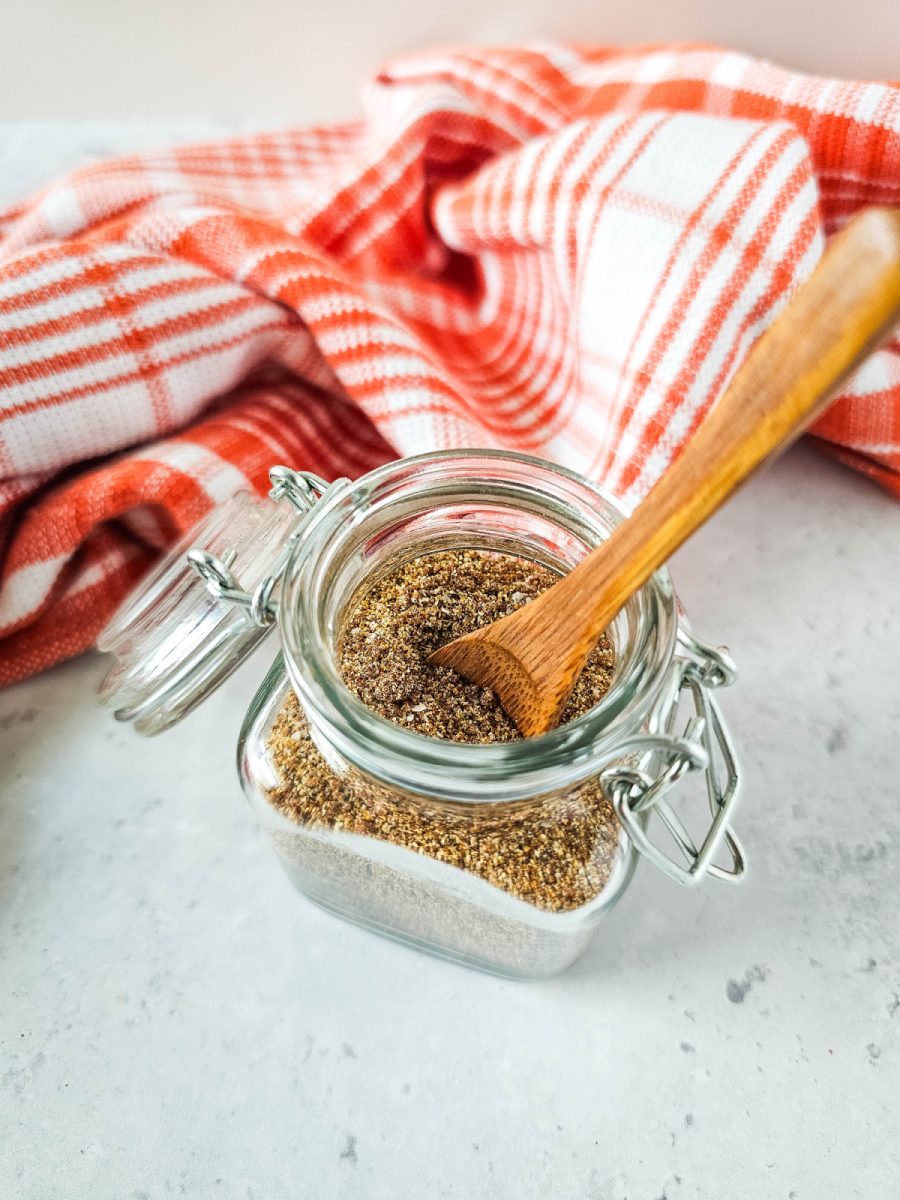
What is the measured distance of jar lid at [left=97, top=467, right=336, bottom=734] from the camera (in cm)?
37

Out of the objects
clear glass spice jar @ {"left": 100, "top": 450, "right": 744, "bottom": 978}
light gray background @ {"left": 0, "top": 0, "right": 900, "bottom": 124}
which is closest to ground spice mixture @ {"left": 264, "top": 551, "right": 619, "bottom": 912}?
clear glass spice jar @ {"left": 100, "top": 450, "right": 744, "bottom": 978}

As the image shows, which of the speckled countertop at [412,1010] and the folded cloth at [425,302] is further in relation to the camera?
the folded cloth at [425,302]

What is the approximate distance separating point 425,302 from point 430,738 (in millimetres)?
422

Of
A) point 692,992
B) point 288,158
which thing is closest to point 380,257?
point 288,158

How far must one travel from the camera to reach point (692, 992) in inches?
17.1

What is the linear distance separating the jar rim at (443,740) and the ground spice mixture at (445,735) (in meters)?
0.03

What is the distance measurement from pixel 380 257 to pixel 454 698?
396 mm

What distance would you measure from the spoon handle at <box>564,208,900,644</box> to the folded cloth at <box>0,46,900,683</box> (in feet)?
0.78

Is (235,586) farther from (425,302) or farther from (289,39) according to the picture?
(289,39)

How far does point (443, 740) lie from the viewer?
0.32 metres

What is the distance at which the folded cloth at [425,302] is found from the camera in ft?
1.66

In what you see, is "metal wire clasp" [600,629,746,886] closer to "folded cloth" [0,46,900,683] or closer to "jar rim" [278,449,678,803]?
"jar rim" [278,449,678,803]

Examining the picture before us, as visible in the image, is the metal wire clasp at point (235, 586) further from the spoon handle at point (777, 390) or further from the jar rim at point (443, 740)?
the spoon handle at point (777, 390)

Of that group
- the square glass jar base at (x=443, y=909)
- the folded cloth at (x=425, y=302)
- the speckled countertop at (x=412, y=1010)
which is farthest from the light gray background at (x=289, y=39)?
the square glass jar base at (x=443, y=909)
